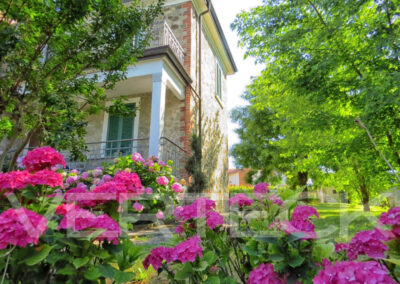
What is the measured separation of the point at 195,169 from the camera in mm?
5945

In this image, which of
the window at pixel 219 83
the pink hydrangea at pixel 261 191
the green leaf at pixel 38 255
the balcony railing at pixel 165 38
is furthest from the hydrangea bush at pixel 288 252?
the window at pixel 219 83

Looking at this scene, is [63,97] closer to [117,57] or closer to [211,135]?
[117,57]

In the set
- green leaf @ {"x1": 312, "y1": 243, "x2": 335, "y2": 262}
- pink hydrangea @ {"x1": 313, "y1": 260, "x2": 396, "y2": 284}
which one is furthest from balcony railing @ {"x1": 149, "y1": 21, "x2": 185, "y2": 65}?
pink hydrangea @ {"x1": 313, "y1": 260, "x2": 396, "y2": 284}

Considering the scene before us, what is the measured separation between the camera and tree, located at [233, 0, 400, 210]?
348 cm

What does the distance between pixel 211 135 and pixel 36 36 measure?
681 cm

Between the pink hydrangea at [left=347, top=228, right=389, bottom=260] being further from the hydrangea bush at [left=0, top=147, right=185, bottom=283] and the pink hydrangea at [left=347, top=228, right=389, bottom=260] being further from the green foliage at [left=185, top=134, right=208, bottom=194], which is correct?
the green foliage at [left=185, top=134, right=208, bottom=194]

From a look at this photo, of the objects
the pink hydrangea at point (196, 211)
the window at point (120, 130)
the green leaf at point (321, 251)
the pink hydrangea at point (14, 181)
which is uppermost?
the window at point (120, 130)

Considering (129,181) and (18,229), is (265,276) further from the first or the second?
(18,229)

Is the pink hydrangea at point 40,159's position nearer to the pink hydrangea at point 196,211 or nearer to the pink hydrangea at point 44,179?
the pink hydrangea at point 44,179

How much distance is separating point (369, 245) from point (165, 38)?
628 cm

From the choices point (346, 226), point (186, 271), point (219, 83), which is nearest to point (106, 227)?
point (186, 271)

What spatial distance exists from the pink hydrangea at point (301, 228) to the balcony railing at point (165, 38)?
5651mm

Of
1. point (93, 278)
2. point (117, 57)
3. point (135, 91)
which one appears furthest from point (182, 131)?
point (93, 278)

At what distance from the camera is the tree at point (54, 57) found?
85.2 inches
